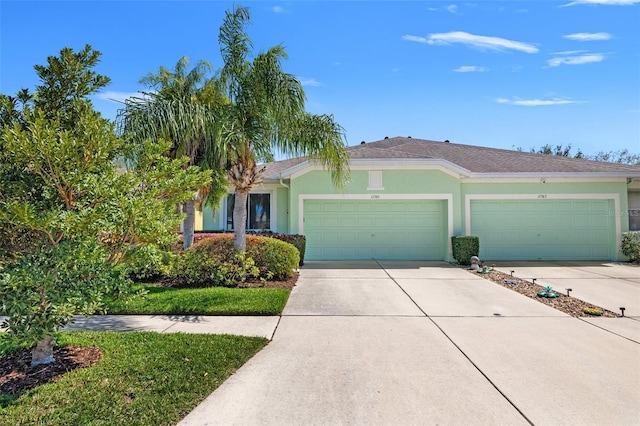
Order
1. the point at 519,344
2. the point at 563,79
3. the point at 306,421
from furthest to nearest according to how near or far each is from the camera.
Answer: the point at 563,79 → the point at 519,344 → the point at 306,421

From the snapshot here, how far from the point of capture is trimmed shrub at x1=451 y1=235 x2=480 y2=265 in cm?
1188

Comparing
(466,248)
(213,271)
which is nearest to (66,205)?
(213,271)

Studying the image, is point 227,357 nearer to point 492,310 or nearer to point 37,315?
point 37,315

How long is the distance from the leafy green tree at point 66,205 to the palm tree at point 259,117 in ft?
12.3

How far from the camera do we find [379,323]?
5562 mm

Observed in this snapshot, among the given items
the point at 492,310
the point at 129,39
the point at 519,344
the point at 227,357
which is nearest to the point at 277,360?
the point at 227,357

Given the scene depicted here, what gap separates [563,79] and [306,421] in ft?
38.5

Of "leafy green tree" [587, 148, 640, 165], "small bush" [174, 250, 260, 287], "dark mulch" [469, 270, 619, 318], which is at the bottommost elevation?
"dark mulch" [469, 270, 619, 318]

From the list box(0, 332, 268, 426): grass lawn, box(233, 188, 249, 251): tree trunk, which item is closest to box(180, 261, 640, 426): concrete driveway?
box(0, 332, 268, 426): grass lawn

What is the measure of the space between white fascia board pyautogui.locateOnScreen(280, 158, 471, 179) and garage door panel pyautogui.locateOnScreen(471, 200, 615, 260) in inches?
67.0

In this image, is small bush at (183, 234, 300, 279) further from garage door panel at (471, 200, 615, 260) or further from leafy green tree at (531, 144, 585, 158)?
leafy green tree at (531, 144, 585, 158)

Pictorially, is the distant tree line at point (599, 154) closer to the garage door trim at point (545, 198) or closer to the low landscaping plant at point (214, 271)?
the garage door trim at point (545, 198)

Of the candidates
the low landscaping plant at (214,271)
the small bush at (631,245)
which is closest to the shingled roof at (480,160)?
the small bush at (631,245)

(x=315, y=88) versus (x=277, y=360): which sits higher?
(x=315, y=88)
